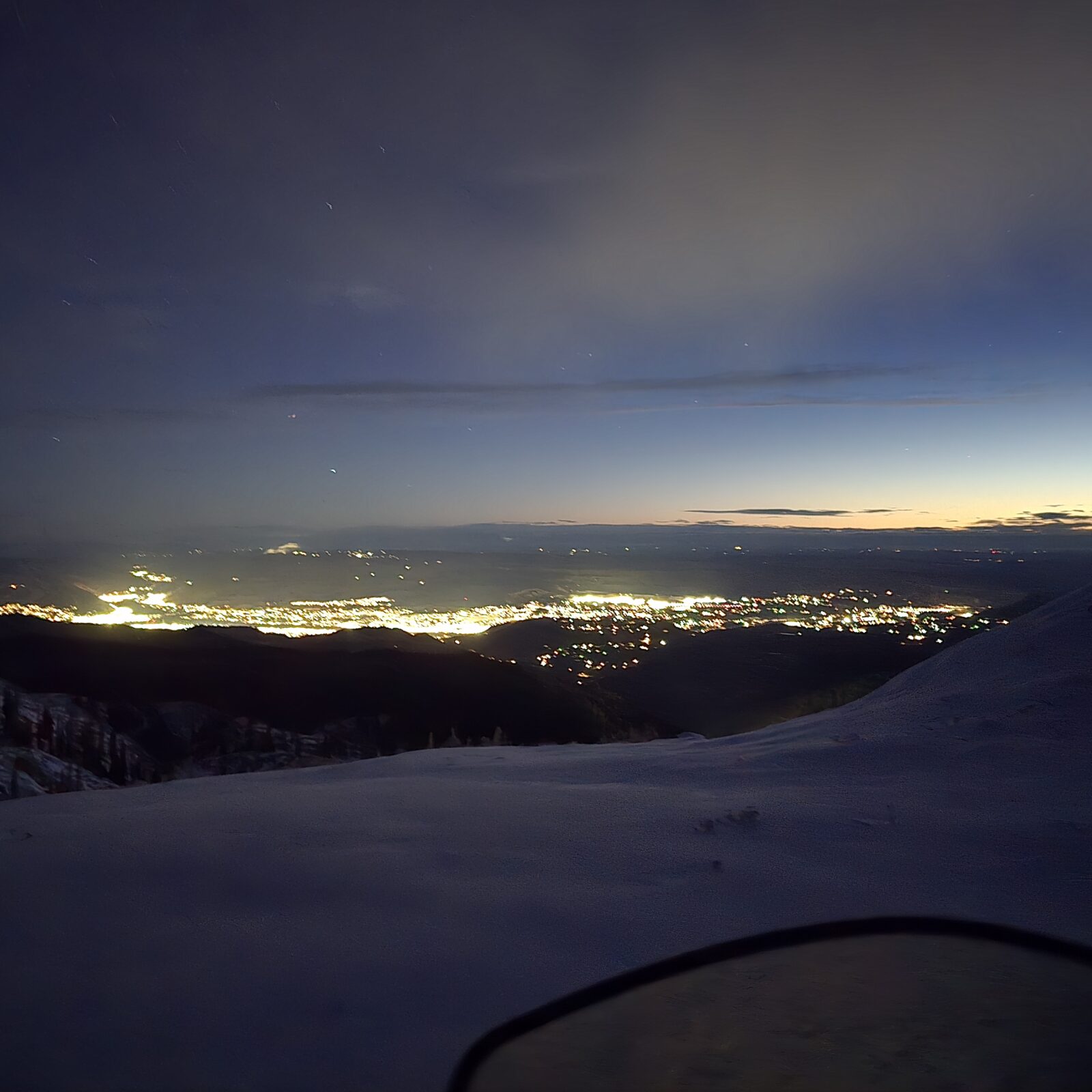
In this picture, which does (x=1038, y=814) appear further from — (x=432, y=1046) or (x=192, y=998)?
(x=192, y=998)


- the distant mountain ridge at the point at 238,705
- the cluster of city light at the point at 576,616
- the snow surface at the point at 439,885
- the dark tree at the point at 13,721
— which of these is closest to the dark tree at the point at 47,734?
the distant mountain ridge at the point at 238,705

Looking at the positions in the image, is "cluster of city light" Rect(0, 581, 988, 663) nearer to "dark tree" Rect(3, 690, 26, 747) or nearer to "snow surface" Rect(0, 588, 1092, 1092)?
"dark tree" Rect(3, 690, 26, 747)

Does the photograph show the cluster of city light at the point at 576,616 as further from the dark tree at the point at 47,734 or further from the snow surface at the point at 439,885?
the snow surface at the point at 439,885

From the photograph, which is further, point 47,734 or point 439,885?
point 47,734

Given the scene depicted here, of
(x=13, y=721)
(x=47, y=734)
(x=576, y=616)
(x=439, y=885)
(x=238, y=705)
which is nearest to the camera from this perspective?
(x=439, y=885)

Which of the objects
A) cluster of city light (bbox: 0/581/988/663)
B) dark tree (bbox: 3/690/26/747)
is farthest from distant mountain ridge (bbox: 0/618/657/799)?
cluster of city light (bbox: 0/581/988/663)

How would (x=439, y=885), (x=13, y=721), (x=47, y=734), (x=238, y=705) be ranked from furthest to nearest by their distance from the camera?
(x=238, y=705)
(x=47, y=734)
(x=13, y=721)
(x=439, y=885)

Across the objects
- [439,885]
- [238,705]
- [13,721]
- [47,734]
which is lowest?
[238,705]

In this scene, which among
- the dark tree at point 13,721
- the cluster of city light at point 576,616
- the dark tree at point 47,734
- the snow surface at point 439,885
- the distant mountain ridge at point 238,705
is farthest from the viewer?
the cluster of city light at point 576,616

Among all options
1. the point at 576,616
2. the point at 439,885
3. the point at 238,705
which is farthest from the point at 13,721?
the point at 576,616

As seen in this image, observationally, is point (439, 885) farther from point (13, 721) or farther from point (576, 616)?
point (576, 616)
